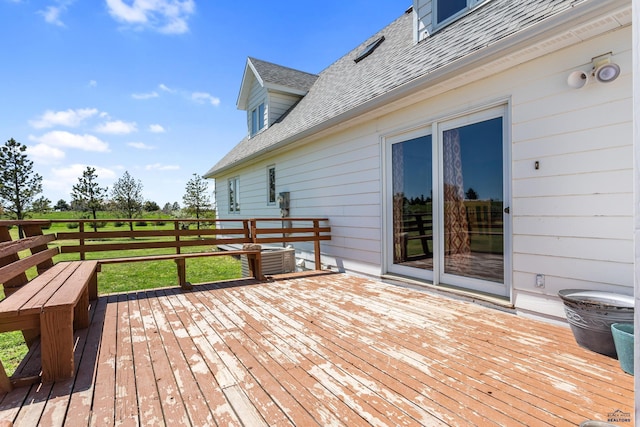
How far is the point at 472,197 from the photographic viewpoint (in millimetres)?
3488

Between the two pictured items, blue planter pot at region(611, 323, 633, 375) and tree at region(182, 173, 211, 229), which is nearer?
blue planter pot at region(611, 323, 633, 375)

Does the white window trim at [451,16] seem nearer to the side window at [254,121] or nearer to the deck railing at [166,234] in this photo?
the deck railing at [166,234]

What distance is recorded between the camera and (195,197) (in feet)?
67.0

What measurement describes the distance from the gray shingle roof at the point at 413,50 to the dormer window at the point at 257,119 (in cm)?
284

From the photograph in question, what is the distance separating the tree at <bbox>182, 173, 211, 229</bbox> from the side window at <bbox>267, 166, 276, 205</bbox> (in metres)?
13.7

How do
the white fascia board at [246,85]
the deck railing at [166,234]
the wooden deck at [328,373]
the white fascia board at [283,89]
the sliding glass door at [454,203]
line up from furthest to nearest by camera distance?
the white fascia board at [246,85]
the white fascia board at [283,89]
the deck railing at [166,234]
the sliding glass door at [454,203]
the wooden deck at [328,373]

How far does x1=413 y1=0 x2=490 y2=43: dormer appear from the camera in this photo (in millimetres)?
4301

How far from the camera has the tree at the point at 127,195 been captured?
2130 cm

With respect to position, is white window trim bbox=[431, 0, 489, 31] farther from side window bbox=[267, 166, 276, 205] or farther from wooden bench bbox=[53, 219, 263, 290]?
side window bbox=[267, 166, 276, 205]

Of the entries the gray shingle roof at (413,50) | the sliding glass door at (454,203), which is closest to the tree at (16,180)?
the gray shingle roof at (413,50)

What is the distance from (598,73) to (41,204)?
79.5 ft

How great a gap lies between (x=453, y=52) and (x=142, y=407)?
4500mm

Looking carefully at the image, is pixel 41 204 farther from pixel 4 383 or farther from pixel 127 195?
pixel 4 383

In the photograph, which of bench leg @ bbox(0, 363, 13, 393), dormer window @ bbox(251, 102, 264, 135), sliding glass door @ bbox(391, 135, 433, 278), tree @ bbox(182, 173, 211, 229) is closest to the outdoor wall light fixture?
sliding glass door @ bbox(391, 135, 433, 278)
